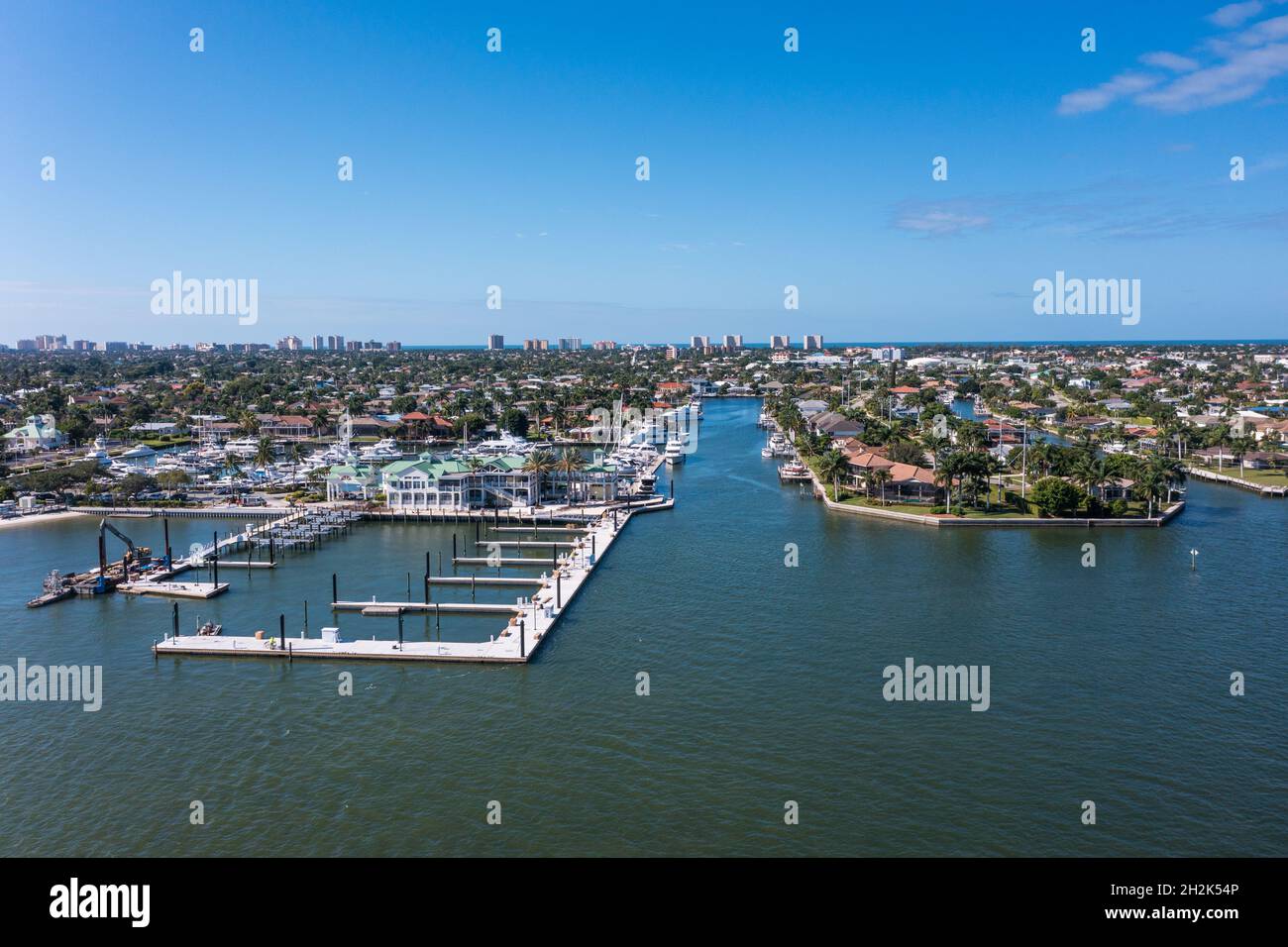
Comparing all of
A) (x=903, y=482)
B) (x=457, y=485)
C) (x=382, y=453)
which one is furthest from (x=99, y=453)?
(x=903, y=482)

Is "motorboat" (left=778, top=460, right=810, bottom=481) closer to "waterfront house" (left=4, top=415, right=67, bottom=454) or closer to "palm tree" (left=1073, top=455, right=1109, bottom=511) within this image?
"palm tree" (left=1073, top=455, right=1109, bottom=511)

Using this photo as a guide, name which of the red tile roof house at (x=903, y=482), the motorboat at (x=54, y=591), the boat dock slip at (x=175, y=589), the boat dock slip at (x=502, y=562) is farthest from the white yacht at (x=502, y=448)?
the motorboat at (x=54, y=591)

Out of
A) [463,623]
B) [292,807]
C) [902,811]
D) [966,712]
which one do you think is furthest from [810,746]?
[463,623]

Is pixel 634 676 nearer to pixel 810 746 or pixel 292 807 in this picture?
pixel 810 746

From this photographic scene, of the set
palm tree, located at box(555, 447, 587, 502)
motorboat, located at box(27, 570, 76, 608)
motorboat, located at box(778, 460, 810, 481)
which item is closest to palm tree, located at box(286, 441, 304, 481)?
palm tree, located at box(555, 447, 587, 502)
